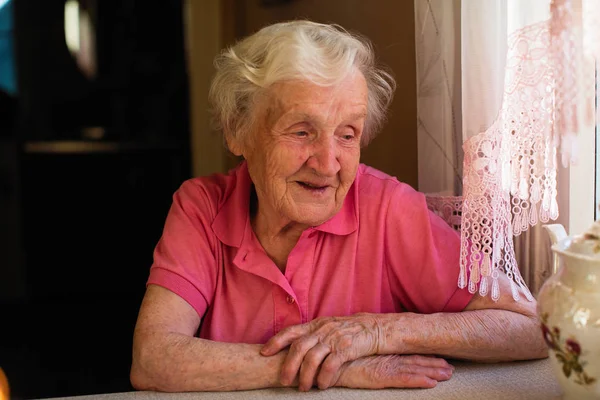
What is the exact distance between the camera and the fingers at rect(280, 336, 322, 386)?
1.29 m

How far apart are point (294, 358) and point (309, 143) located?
483 mm

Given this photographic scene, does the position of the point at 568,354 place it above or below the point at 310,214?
below

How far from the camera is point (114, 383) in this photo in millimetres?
3086

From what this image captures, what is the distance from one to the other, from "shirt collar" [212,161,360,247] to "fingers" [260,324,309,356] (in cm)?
29

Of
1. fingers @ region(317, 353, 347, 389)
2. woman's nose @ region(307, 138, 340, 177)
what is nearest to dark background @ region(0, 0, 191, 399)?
woman's nose @ region(307, 138, 340, 177)

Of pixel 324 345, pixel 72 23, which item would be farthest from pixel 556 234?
pixel 72 23

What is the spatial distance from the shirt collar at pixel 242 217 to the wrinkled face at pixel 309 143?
56mm

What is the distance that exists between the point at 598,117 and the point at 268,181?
721 millimetres

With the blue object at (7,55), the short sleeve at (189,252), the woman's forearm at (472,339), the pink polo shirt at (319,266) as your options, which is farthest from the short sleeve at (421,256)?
the blue object at (7,55)

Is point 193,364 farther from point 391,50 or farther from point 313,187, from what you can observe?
point 391,50

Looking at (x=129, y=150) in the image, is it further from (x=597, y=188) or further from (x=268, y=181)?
(x=597, y=188)

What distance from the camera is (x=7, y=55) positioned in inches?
185

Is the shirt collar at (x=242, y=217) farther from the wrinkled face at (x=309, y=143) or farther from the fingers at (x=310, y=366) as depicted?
the fingers at (x=310, y=366)

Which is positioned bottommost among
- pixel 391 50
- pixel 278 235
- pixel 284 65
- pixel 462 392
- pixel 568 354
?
pixel 462 392
